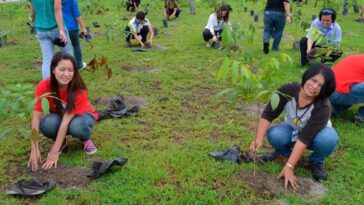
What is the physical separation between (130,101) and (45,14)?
1363 millimetres

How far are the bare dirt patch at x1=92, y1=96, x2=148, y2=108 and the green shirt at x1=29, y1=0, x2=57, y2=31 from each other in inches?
39.1

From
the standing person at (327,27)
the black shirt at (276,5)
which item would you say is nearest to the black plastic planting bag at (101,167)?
the standing person at (327,27)

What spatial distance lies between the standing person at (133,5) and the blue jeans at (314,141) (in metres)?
9.57

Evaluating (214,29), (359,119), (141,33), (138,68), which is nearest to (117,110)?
(138,68)

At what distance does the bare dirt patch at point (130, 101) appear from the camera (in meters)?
4.84

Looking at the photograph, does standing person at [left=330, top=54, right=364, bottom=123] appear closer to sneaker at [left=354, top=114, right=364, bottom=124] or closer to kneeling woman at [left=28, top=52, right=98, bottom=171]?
sneaker at [left=354, top=114, right=364, bottom=124]

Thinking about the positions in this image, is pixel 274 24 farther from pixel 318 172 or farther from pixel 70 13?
pixel 318 172

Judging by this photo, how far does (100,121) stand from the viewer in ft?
14.2

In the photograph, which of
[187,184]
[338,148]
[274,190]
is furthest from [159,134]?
[338,148]

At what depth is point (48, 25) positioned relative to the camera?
15.4 feet

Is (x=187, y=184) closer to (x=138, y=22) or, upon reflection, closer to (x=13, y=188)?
(x=13, y=188)

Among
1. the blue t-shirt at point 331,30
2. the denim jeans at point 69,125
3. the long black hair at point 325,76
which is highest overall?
the long black hair at point 325,76

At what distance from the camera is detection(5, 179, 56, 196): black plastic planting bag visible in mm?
2932

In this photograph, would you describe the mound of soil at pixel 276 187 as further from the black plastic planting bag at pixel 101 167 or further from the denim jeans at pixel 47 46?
the denim jeans at pixel 47 46
